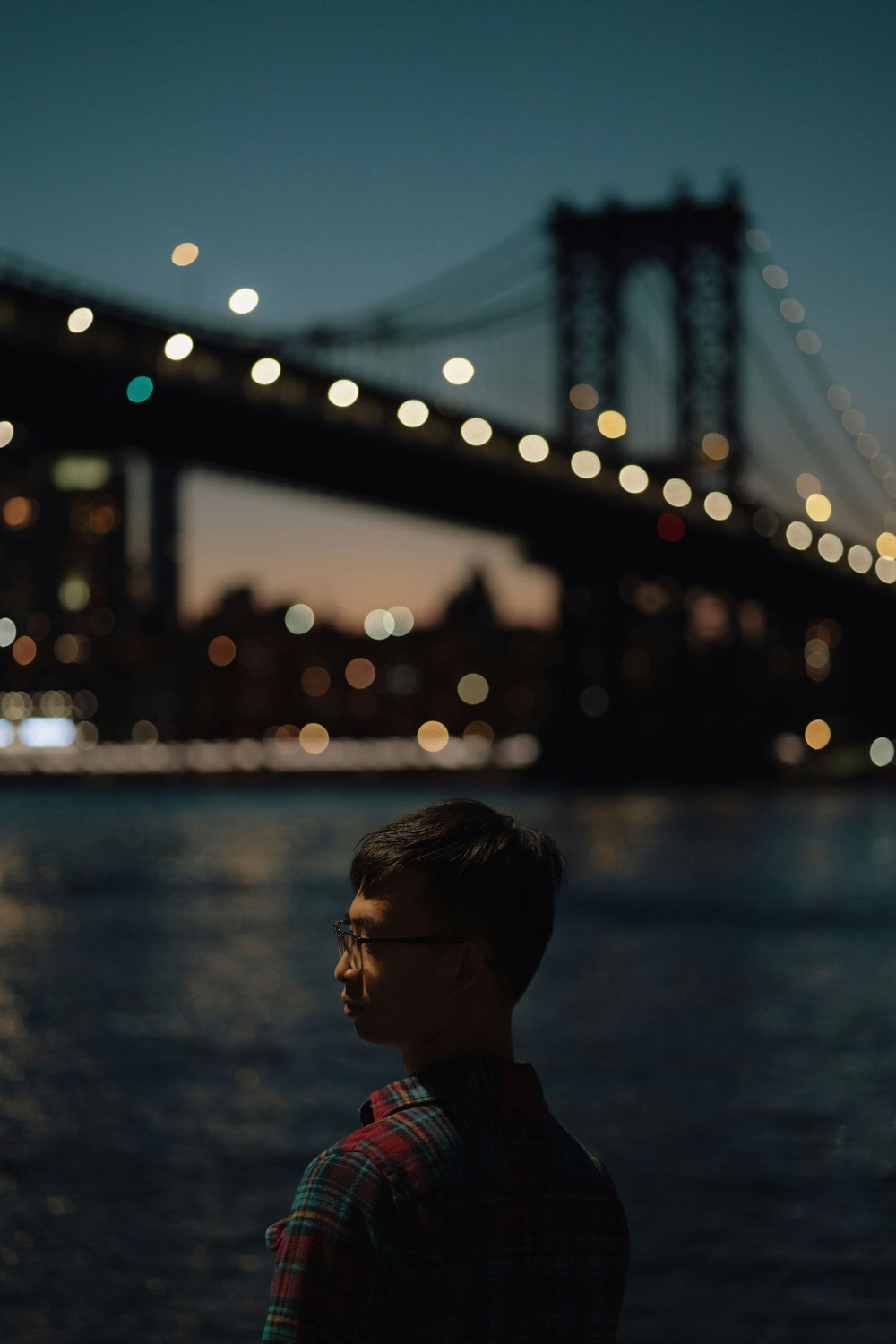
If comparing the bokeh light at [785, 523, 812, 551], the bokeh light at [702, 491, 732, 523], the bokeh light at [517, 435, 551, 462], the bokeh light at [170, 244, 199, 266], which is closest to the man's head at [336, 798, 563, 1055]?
the bokeh light at [170, 244, 199, 266]

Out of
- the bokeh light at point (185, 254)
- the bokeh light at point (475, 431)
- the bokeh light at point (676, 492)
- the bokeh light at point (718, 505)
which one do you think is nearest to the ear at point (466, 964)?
the bokeh light at point (185, 254)

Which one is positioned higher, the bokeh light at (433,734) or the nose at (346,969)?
the bokeh light at (433,734)

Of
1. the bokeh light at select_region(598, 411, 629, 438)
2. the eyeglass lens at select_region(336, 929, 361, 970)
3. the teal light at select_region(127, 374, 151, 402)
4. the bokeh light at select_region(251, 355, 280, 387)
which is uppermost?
the bokeh light at select_region(598, 411, 629, 438)

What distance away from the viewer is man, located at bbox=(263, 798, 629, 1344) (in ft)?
5.68

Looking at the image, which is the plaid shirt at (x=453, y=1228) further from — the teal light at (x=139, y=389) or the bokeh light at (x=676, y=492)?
the bokeh light at (x=676, y=492)

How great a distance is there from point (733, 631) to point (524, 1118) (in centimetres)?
5861

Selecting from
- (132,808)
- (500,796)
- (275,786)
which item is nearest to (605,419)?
(500,796)

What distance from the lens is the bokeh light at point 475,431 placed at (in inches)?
1747

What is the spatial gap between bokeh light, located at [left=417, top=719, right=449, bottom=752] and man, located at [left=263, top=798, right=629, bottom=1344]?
131 metres

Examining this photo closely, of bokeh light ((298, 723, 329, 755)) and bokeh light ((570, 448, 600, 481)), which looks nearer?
bokeh light ((570, 448, 600, 481))

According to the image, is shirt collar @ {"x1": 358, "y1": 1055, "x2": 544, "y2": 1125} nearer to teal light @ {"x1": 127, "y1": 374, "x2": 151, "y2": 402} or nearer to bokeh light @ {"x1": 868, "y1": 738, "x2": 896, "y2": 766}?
teal light @ {"x1": 127, "y1": 374, "x2": 151, "y2": 402}

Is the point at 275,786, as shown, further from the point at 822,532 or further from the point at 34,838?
the point at 34,838

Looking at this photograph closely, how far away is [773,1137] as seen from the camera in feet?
29.1

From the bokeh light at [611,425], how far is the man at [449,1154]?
186ft
